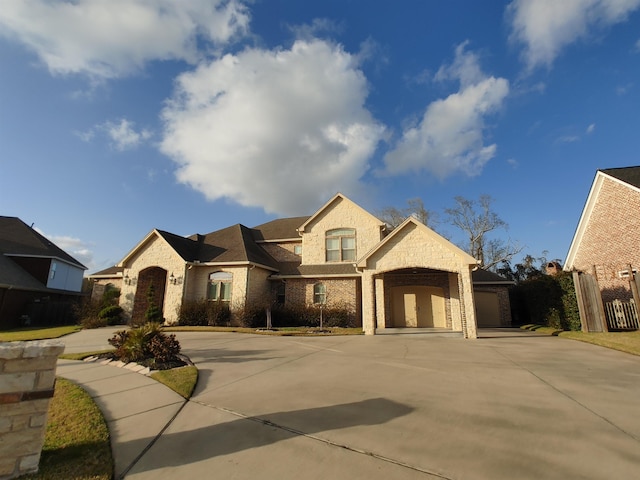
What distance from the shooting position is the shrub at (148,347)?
777 centimetres

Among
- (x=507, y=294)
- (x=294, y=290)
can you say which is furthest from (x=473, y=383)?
(x=507, y=294)

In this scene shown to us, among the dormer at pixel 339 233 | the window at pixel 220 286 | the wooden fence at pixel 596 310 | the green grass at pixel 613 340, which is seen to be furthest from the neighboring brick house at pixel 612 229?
the window at pixel 220 286

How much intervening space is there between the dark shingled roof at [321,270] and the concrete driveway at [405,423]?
41.3 ft

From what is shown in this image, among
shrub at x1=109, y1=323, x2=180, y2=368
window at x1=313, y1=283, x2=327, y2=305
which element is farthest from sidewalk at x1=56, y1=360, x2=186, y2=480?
window at x1=313, y1=283, x2=327, y2=305

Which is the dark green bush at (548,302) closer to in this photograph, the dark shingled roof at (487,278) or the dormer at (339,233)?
the dark shingled roof at (487,278)

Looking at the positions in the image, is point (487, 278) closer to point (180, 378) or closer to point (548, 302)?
point (548, 302)

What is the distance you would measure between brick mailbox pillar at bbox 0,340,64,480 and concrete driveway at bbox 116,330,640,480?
1.06m

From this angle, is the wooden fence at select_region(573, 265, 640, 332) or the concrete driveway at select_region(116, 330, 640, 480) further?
the wooden fence at select_region(573, 265, 640, 332)

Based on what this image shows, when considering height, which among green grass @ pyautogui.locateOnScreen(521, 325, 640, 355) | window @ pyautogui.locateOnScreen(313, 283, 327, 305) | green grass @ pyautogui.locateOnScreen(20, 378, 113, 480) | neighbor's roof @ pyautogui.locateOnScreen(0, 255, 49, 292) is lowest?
green grass @ pyautogui.locateOnScreen(20, 378, 113, 480)

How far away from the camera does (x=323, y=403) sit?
487 centimetres

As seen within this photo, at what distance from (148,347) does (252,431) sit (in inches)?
225

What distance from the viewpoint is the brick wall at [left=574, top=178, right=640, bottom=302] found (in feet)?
51.3

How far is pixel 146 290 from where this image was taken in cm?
2150

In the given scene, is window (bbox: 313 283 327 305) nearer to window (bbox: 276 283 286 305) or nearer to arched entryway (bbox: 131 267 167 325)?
window (bbox: 276 283 286 305)
